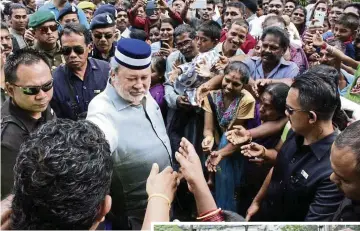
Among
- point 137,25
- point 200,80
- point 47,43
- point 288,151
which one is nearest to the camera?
point 288,151

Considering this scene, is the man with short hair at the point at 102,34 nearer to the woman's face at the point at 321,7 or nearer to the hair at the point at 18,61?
the hair at the point at 18,61

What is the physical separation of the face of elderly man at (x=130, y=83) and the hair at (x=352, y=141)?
1.00 metres

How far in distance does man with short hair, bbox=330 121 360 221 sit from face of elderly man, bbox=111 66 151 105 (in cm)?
99

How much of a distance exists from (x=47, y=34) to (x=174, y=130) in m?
1.29

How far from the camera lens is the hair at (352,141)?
1357 millimetres

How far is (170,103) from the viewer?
3064 mm

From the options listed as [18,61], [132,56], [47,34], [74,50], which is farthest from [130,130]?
[47,34]

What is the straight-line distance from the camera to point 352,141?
4.51 feet

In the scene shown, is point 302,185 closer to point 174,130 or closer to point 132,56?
point 132,56

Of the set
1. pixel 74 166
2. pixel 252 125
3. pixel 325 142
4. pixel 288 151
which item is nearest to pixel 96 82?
pixel 252 125

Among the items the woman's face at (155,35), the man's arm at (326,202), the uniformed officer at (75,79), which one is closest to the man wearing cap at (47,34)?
the uniformed officer at (75,79)

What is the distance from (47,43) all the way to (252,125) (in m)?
1.78

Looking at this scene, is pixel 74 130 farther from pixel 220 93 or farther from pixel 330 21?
pixel 330 21

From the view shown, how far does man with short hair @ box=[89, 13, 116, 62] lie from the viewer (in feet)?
10.9
